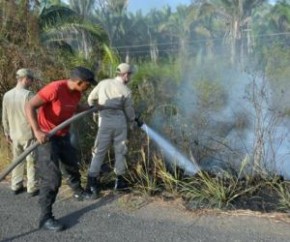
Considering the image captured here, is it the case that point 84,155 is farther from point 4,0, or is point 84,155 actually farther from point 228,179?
point 4,0

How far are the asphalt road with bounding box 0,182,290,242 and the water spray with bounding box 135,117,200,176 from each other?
109cm

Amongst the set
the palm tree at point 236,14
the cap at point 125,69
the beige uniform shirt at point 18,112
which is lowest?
the palm tree at point 236,14

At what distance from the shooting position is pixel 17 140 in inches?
260

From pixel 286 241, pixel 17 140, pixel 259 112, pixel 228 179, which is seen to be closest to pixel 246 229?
pixel 286 241

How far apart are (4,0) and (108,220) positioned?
5365 mm

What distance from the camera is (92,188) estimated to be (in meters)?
6.39

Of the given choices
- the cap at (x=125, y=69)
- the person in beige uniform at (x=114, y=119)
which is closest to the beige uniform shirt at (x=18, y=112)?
the person in beige uniform at (x=114, y=119)

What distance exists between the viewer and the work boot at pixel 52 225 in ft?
17.2

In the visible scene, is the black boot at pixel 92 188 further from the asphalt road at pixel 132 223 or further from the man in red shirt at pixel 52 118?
the man in red shirt at pixel 52 118

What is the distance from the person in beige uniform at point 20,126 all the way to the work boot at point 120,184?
1.04m

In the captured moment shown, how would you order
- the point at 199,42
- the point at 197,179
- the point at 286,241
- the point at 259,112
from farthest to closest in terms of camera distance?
1. the point at 199,42
2. the point at 259,112
3. the point at 197,179
4. the point at 286,241

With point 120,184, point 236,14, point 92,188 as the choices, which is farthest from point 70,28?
point 236,14

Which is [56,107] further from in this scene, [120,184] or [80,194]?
[120,184]

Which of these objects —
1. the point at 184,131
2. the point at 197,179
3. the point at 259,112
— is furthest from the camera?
the point at 184,131
